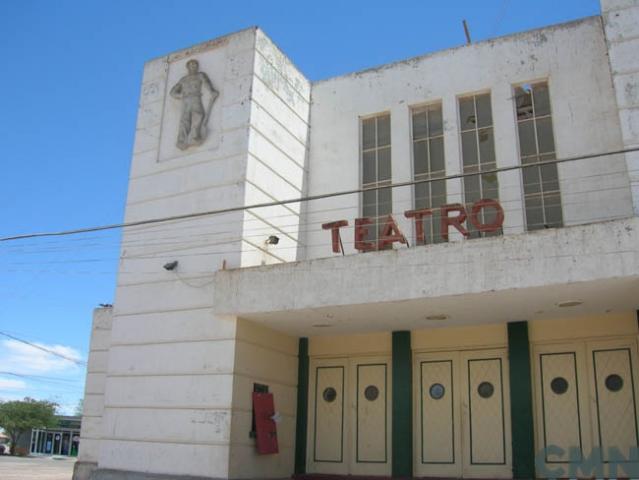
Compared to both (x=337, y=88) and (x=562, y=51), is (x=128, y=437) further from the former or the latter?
(x=562, y=51)

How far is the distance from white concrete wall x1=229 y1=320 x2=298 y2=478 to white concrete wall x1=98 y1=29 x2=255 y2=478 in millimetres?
290

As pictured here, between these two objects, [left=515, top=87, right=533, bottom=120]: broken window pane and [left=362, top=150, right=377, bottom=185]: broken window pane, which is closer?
[left=515, top=87, right=533, bottom=120]: broken window pane

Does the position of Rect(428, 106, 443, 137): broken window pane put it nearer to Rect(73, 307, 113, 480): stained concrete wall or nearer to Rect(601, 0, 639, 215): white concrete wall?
Rect(601, 0, 639, 215): white concrete wall

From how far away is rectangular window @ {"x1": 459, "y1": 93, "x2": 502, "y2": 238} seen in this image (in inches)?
678

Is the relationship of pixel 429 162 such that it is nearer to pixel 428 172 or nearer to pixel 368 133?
pixel 428 172

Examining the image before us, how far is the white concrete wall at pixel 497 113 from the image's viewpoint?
16141mm

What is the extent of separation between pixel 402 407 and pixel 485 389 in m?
1.98

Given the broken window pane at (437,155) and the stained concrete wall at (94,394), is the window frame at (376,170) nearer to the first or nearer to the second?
the broken window pane at (437,155)

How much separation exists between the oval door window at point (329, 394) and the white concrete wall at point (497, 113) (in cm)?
346

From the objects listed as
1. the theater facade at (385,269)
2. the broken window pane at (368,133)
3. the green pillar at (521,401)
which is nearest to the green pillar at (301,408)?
the theater facade at (385,269)

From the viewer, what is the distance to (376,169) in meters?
18.8

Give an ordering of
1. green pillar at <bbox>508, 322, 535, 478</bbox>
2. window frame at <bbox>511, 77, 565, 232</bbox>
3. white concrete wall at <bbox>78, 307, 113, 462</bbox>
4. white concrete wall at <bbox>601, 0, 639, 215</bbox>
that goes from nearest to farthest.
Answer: white concrete wall at <bbox>601, 0, 639, 215</bbox>
green pillar at <bbox>508, 322, 535, 478</bbox>
window frame at <bbox>511, 77, 565, 232</bbox>
white concrete wall at <bbox>78, 307, 113, 462</bbox>

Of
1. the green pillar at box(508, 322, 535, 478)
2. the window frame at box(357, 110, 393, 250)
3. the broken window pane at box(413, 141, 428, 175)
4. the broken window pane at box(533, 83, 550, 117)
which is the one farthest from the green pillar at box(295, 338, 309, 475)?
the broken window pane at box(533, 83, 550, 117)
